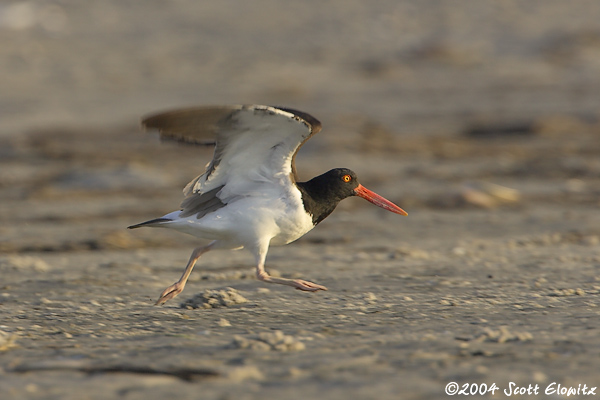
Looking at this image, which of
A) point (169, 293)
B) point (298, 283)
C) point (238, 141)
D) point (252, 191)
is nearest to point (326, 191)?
point (252, 191)

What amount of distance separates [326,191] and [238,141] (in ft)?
2.83

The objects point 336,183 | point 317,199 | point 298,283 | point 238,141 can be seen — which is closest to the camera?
point 238,141

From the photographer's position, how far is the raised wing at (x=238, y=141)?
4.96m

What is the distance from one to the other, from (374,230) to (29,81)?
11055mm

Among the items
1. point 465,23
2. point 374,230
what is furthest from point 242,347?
point 465,23

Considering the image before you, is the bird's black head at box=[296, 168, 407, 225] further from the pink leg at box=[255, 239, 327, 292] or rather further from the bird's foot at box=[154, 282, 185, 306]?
the bird's foot at box=[154, 282, 185, 306]

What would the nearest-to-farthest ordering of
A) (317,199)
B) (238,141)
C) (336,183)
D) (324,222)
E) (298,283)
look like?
(238,141) → (298,283) → (317,199) → (336,183) → (324,222)

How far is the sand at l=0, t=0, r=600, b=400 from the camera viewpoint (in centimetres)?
412

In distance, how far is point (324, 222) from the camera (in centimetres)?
835

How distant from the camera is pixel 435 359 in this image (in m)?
4.15

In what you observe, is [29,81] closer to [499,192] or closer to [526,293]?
[499,192]

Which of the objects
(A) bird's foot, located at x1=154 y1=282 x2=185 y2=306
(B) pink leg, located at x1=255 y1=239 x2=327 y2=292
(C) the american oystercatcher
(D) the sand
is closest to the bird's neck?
(C) the american oystercatcher
